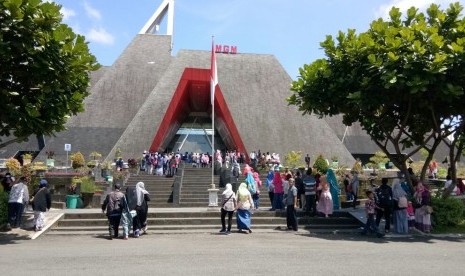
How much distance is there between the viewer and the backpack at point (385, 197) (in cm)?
1198

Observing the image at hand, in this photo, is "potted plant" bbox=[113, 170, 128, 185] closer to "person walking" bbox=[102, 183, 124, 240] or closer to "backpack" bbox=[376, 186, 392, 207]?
"person walking" bbox=[102, 183, 124, 240]

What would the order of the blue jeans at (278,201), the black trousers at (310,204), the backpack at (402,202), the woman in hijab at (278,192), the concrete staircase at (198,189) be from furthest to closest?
the concrete staircase at (198,189) → the blue jeans at (278,201) → the woman in hijab at (278,192) → the black trousers at (310,204) → the backpack at (402,202)

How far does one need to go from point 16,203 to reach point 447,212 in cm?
1136

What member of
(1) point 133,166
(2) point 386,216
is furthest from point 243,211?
(1) point 133,166

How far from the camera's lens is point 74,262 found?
7613mm

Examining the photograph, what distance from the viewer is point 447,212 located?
12.5 metres

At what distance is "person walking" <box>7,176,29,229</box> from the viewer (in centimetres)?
1136

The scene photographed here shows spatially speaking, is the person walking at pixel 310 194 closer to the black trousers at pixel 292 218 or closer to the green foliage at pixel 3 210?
the black trousers at pixel 292 218

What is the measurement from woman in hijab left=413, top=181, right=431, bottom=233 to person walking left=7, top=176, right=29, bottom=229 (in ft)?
33.6

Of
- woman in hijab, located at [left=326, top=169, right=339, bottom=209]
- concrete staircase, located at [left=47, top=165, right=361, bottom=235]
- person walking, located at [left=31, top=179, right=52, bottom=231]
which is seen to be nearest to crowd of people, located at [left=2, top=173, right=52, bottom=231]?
person walking, located at [left=31, top=179, right=52, bottom=231]

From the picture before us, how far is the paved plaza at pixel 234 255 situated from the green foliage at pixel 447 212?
3.66 feet

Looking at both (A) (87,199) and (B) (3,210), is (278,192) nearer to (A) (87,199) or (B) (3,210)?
(A) (87,199)

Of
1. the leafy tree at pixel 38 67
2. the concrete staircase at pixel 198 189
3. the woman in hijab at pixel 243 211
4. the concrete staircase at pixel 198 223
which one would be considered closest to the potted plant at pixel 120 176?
the concrete staircase at pixel 198 189

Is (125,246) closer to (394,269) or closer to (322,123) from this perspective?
(394,269)
